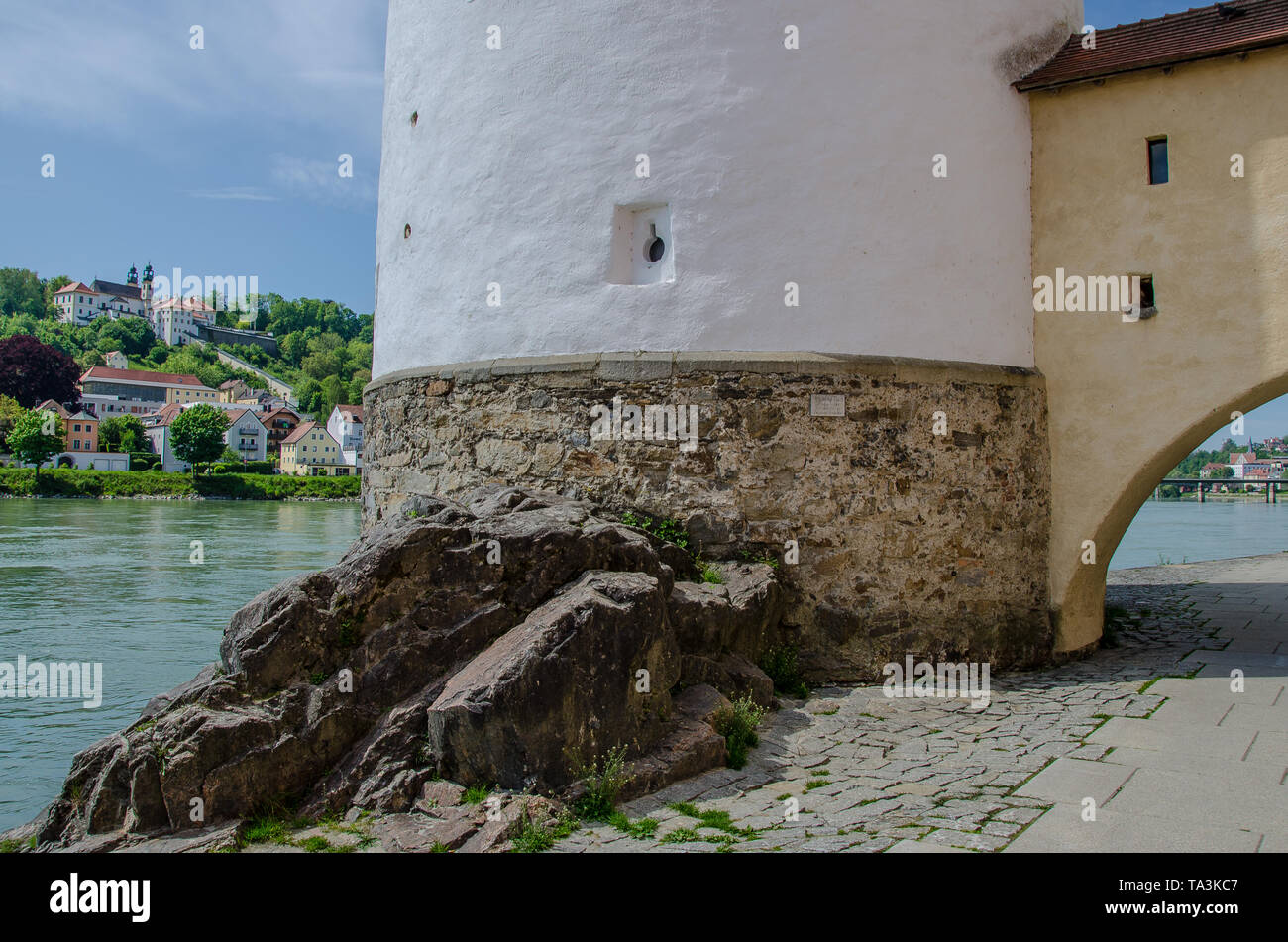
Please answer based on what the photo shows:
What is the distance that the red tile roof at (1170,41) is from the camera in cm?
664

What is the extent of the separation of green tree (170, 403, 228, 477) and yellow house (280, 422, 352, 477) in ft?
53.6

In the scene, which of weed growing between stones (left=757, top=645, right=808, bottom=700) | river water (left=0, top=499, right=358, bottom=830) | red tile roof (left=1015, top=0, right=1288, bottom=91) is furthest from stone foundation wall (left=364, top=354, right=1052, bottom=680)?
river water (left=0, top=499, right=358, bottom=830)

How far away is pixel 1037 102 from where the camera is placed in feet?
24.8

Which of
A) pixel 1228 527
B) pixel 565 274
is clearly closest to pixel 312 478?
pixel 1228 527

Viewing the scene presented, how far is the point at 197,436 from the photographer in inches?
2485

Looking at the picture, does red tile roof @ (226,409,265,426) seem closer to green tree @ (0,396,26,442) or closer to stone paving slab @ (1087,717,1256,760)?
green tree @ (0,396,26,442)

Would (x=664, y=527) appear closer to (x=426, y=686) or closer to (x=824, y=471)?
(x=824, y=471)

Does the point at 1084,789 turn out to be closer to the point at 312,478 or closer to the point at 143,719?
the point at 143,719

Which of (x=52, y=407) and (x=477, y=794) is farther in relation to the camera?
(x=52, y=407)

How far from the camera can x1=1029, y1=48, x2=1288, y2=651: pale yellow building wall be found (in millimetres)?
6660

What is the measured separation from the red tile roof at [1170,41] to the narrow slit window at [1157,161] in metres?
0.55

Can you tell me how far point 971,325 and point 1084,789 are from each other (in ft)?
12.1

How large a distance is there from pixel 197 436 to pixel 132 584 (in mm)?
49067

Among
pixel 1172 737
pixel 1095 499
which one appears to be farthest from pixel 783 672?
pixel 1095 499
